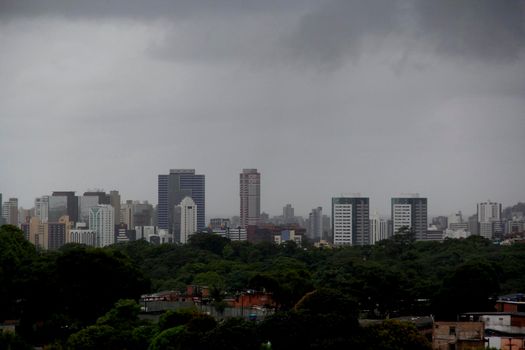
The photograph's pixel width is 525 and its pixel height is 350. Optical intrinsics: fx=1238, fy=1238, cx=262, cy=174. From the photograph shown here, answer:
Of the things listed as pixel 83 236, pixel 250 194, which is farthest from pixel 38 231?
pixel 250 194

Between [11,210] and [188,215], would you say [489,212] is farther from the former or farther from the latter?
[11,210]

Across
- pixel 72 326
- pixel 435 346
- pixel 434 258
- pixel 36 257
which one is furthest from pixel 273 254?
pixel 435 346

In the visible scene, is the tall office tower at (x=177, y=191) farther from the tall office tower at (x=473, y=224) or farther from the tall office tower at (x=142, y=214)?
the tall office tower at (x=473, y=224)

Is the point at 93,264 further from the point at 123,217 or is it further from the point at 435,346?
the point at 123,217

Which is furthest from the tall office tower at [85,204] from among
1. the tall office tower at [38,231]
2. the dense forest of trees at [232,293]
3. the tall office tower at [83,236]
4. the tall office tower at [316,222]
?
the dense forest of trees at [232,293]

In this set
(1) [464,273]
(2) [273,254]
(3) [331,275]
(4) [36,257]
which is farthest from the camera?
(2) [273,254]

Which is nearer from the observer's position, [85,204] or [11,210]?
[11,210]
